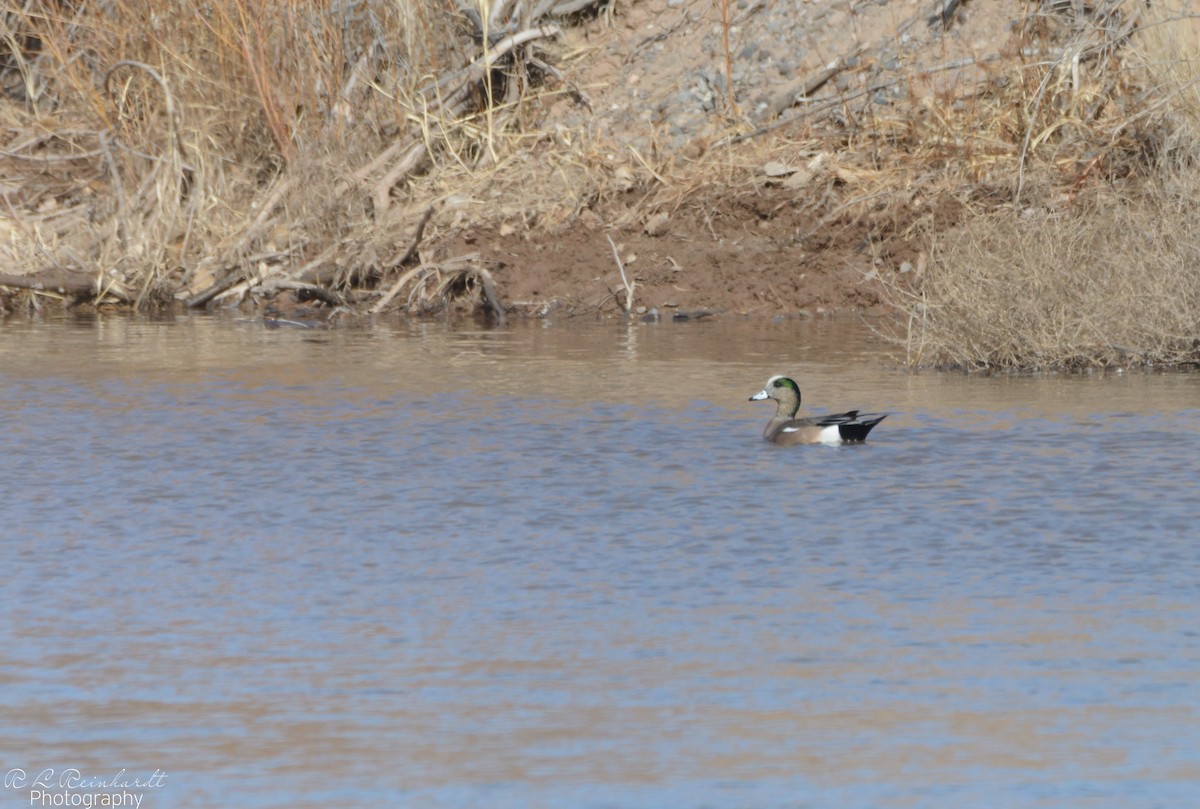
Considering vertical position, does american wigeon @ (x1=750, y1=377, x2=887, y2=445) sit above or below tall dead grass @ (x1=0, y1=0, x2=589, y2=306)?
below

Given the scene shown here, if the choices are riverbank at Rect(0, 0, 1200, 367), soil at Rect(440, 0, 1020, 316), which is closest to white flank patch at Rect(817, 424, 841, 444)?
riverbank at Rect(0, 0, 1200, 367)

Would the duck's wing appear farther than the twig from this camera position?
No

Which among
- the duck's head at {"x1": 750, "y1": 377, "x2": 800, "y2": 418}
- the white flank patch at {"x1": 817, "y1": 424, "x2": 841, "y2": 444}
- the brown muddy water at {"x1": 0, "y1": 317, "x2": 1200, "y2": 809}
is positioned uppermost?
the duck's head at {"x1": 750, "y1": 377, "x2": 800, "y2": 418}

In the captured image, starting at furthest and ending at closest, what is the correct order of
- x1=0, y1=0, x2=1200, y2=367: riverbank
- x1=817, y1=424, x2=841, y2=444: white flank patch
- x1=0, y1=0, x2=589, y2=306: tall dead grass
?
x1=0, y1=0, x2=589, y2=306: tall dead grass → x1=0, y1=0, x2=1200, y2=367: riverbank → x1=817, y1=424, x2=841, y2=444: white flank patch

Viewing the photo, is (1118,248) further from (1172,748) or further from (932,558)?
(1172,748)

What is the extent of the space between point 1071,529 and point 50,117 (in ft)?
57.1

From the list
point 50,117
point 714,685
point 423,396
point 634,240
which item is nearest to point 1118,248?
point 423,396

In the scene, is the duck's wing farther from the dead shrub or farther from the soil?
the soil

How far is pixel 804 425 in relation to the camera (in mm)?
11211

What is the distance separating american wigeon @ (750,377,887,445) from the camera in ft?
36.2

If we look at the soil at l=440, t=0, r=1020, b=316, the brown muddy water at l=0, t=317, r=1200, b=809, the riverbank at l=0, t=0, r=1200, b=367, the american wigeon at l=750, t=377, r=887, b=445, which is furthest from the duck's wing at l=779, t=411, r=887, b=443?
the soil at l=440, t=0, r=1020, b=316

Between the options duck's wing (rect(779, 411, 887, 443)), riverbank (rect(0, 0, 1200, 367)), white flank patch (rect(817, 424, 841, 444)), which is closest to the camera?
duck's wing (rect(779, 411, 887, 443))

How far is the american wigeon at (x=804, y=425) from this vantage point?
11.0 metres

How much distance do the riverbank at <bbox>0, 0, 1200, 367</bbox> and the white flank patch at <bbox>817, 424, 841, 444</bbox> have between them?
6334 millimetres
